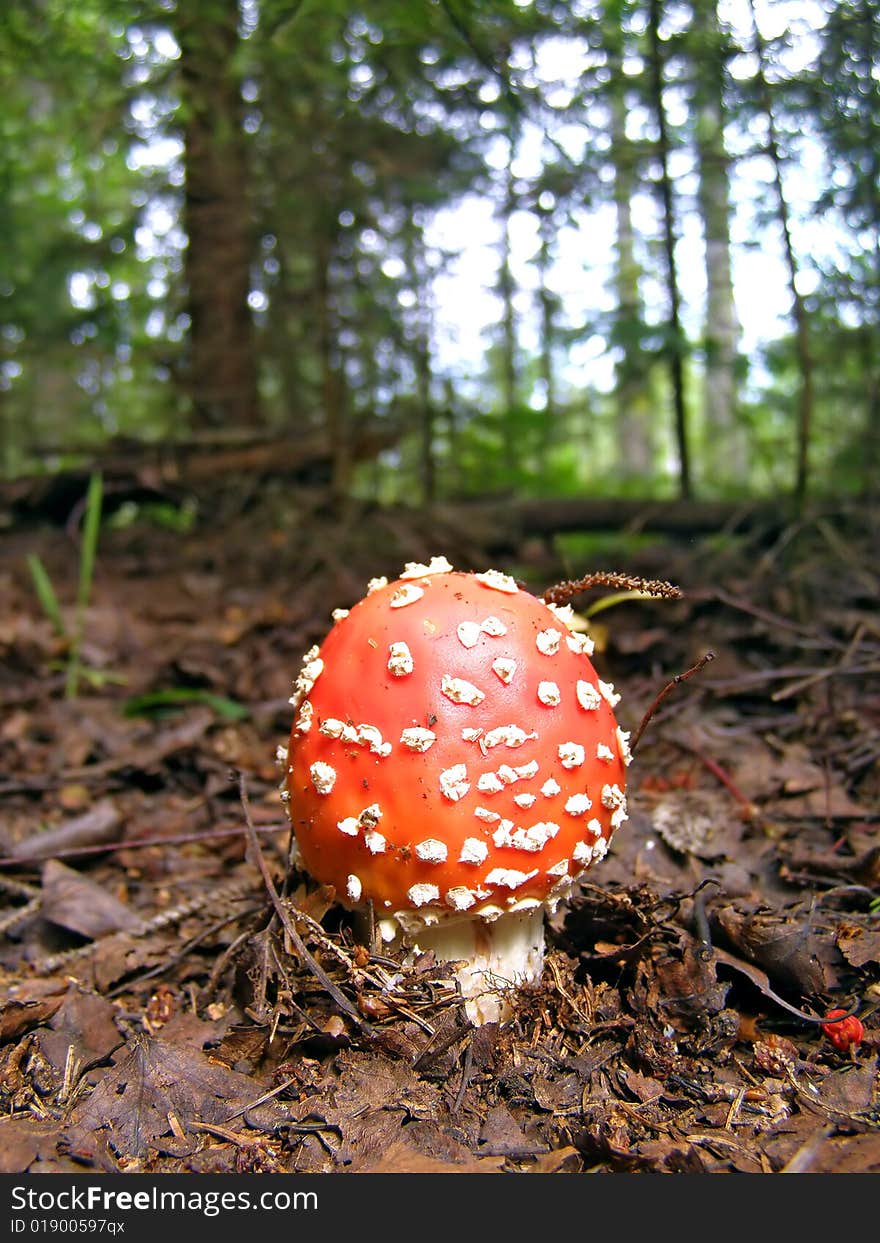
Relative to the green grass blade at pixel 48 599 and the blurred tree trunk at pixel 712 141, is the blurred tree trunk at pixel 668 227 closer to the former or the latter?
the blurred tree trunk at pixel 712 141

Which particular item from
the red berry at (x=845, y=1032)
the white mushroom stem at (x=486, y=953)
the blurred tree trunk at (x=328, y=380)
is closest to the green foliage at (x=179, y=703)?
the white mushroom stem at (x=486, y=953)

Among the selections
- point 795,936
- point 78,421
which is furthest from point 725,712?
point 78,421

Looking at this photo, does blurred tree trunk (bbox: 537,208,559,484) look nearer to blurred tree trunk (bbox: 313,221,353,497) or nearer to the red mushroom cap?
blurred tree trunk (bbox: 313,221,353,497)

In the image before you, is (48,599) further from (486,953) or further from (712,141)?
(712,141)

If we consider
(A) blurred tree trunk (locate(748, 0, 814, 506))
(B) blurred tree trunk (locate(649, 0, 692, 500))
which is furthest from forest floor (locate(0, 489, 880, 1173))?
(B) blurred tree trunk (locate(649, 0, 692, 500))

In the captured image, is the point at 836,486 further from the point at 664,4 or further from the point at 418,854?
the point at 418,854

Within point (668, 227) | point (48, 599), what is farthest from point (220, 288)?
point (668, 227)
